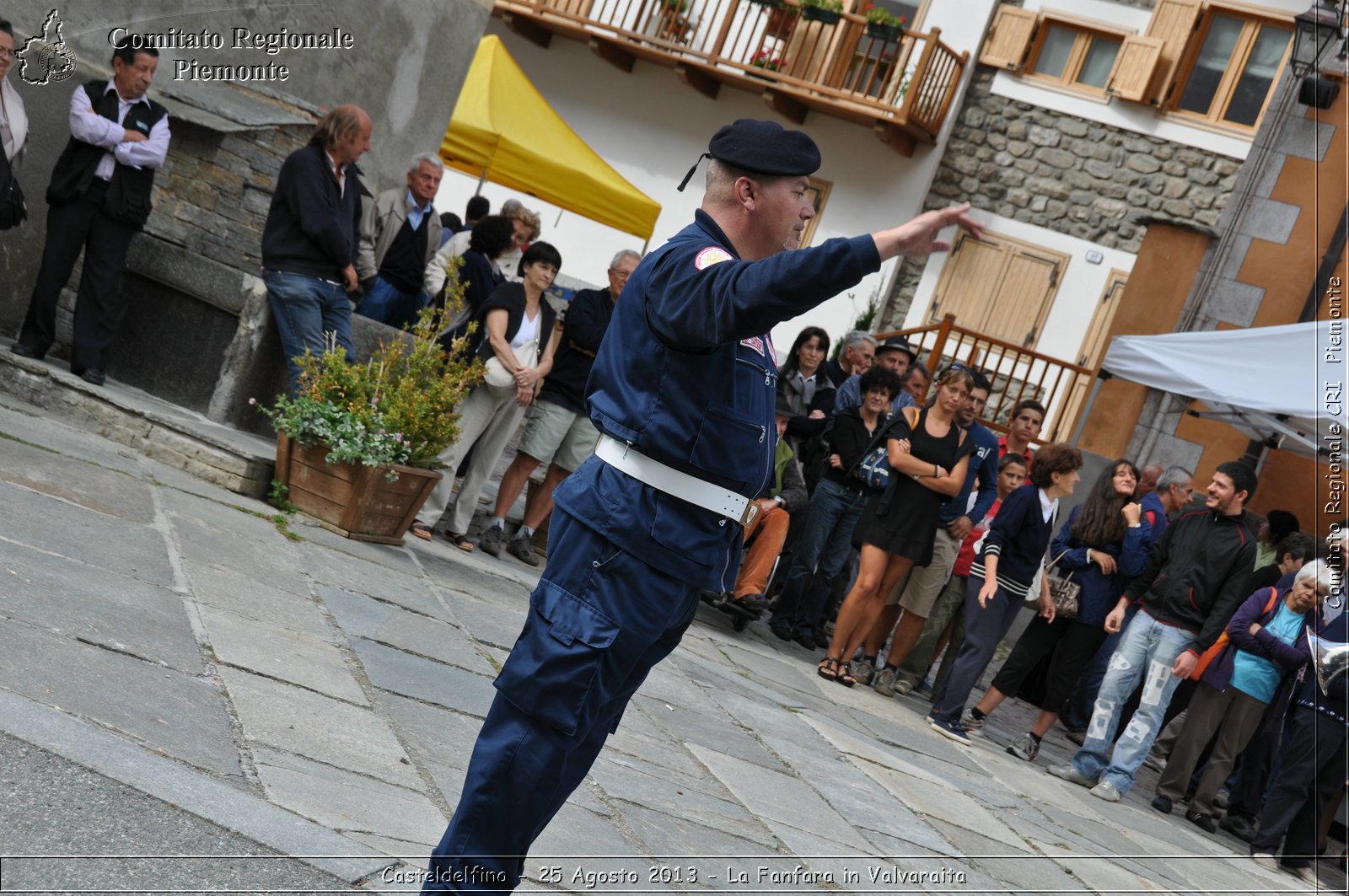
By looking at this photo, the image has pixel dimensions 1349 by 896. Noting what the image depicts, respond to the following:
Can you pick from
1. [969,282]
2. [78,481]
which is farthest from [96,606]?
[969,282]

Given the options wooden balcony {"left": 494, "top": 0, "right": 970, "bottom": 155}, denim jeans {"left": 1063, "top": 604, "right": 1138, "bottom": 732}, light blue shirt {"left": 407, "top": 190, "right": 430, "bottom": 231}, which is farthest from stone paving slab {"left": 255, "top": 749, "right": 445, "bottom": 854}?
wooden balcony {"left": 494, "top": 0, "right": 970, "bottom": 155}

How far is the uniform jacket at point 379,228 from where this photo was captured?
8.08 metres

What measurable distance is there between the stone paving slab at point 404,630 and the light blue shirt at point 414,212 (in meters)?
3.60

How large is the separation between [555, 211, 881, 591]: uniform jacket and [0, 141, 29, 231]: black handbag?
17.2ft

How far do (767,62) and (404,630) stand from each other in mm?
14882

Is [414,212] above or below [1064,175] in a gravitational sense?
below

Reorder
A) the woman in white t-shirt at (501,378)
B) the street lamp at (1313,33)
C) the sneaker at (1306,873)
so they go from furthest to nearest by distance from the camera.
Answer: the street lamp at (1313,33) < the sneaker at (1306,873) < the woman in white t-shirt at (501,378)

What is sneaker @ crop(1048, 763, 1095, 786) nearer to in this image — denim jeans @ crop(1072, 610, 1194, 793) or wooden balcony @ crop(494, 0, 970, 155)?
denim jeans @ crop(1072, 610, 1194, 793)

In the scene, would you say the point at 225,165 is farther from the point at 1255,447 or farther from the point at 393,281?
the point at 1255,447

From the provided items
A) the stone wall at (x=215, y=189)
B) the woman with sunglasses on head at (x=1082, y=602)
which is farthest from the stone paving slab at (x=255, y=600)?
the woman with sunglasses on head at (x=1082, y=602)

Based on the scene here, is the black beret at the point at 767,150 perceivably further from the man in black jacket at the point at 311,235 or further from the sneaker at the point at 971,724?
the sneaker at the point at 971,724

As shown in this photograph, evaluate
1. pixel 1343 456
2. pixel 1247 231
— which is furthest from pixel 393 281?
pixel 1247 231

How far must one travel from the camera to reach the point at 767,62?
1858 cm
